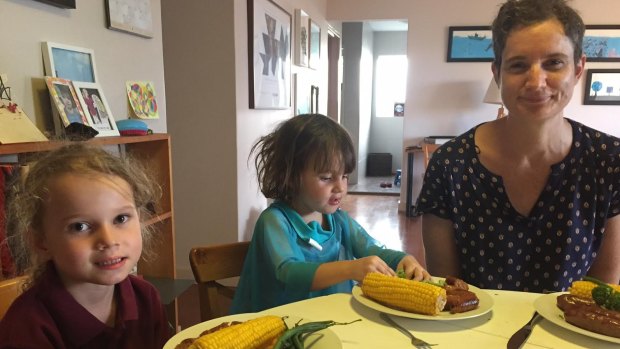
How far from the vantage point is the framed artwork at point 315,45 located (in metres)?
4.79

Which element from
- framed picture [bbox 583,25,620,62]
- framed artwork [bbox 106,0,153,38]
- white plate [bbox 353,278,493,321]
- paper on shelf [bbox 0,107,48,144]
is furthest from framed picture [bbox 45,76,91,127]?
framed picture [bbox 583,25,620,62]

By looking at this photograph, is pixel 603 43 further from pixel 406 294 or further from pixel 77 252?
pixel 77 252

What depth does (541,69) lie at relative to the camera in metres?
1.12

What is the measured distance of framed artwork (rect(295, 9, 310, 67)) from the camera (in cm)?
420

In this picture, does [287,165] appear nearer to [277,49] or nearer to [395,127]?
[277,49]

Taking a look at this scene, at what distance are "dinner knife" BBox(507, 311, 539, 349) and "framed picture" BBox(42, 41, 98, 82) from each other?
1.57 m

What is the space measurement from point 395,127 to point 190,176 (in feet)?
19.9

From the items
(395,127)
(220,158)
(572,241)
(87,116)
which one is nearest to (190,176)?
(220,158)

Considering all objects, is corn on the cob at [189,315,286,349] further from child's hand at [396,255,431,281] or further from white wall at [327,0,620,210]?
white wall at [327,0,620,210]

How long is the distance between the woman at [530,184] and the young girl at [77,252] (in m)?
0.85

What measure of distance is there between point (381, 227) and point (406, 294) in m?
3.91

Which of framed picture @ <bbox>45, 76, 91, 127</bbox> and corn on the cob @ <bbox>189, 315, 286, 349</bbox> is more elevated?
framed picture @ <bbox>45, 76, 91, 127</bbox>

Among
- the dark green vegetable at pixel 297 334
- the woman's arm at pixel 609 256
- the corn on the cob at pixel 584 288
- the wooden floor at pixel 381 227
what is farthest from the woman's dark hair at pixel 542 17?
the wooden floor at pixel 381 227

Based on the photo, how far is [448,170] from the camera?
4.41 feet
